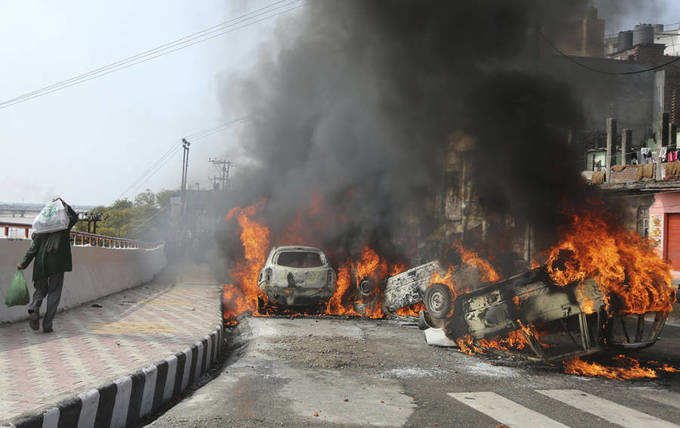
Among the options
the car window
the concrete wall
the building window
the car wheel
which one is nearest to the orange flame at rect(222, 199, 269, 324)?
the car wheel

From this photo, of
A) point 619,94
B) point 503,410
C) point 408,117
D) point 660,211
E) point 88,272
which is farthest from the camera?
point 619,94

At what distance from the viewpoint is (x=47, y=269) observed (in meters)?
7.17

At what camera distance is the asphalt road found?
15.0 ft

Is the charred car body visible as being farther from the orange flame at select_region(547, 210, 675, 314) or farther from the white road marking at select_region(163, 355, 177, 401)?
the white road marking at select_region(163, 355, 177, 401)

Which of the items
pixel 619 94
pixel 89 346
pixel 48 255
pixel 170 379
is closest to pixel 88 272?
pixel 48 255

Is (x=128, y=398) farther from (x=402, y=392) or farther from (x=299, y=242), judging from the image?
(x=299, y=242)

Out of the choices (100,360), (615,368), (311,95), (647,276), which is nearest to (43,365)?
(100,360)

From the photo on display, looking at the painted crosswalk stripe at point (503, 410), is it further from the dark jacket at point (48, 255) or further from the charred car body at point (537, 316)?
the dark jacket at point (48, 255)

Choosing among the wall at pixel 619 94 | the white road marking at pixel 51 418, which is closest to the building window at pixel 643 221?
the wall at pixel 619 94

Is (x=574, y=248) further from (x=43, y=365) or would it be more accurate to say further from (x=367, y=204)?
(x=367, y=204)

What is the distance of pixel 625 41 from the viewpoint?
43.5m

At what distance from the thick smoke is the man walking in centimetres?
762

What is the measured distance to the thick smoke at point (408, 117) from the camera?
1194 centimetres

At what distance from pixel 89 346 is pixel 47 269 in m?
1.41
